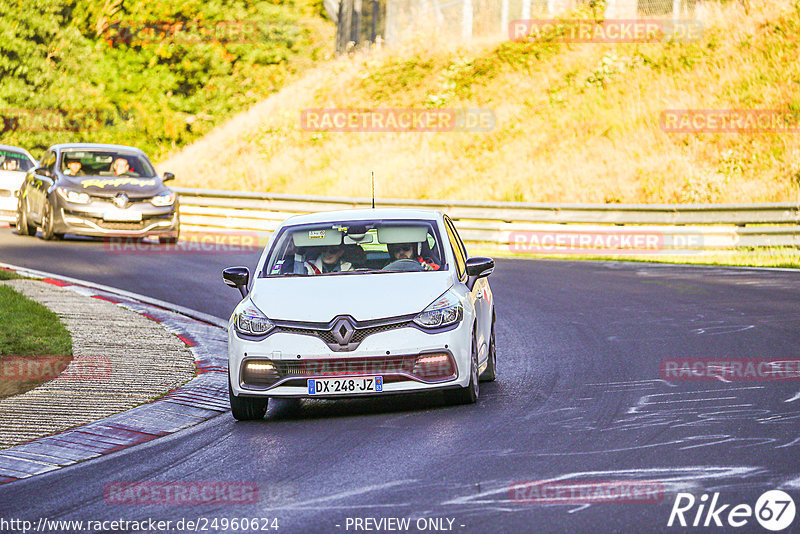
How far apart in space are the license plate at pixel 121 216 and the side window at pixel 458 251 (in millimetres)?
13110

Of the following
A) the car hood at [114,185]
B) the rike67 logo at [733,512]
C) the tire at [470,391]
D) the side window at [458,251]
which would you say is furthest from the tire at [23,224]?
the rike67 logo at [733,512]

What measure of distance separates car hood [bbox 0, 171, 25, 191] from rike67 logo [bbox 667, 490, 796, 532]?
23277mm

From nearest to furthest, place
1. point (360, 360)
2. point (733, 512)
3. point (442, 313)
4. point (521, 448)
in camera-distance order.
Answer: point (733, 512) → point (521, 448) → point (360, 360) → point (442, 313)

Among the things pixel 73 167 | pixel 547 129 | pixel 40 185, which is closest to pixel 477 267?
pixel 73 167

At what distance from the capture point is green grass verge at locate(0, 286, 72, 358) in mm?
12031

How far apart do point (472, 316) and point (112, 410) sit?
2.81 m

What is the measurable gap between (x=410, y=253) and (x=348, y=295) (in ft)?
3.59

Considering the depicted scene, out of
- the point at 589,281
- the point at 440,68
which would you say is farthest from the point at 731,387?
the point at 440,68

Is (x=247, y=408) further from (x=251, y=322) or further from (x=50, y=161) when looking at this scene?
(x=50, y=161)

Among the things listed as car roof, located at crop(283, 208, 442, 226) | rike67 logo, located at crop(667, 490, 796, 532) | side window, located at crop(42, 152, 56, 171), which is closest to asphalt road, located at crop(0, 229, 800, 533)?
rike67 logo, located at crop(667, 490, 796, 532)

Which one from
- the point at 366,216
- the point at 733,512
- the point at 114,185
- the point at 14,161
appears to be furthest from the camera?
the point at 14,161

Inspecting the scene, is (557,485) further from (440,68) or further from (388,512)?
(440,68)

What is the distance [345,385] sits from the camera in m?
9.25

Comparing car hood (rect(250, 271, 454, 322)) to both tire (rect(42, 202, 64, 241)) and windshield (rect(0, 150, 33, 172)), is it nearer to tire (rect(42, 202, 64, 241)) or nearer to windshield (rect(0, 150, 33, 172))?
tire (rect(42, 202, 64, 241))
